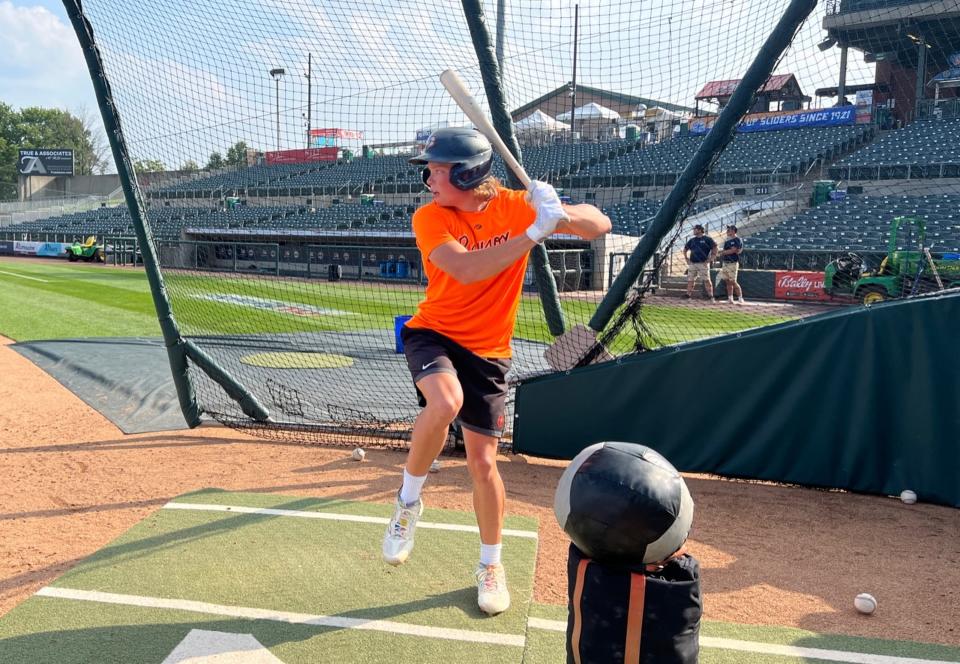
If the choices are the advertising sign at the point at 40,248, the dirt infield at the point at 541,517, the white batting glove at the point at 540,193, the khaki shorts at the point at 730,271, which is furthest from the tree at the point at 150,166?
the advertising sign at the point at 40,248

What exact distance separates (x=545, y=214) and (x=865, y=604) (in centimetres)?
223

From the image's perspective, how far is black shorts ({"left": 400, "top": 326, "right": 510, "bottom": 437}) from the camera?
327 centimetres

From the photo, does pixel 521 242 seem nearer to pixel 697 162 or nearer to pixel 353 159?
pixel 697 162

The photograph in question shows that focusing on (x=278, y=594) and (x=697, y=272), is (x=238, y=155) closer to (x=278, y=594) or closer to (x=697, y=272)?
(x=278, y=594)

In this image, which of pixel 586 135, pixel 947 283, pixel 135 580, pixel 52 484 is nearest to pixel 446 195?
pixel 135 580

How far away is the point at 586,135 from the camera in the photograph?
1097cm

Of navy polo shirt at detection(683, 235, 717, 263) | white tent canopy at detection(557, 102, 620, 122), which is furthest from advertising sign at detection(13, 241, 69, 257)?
white tent canopy at detection(557, 102, 620, 122)

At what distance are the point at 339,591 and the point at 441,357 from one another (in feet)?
3.85

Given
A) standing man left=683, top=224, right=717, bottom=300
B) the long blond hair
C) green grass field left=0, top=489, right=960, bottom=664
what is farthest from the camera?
standing man left=683, top=224, right=717, bottom=300

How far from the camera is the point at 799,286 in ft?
58.1

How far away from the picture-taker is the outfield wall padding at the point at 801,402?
4.58 m

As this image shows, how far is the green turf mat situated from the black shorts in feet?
2.67

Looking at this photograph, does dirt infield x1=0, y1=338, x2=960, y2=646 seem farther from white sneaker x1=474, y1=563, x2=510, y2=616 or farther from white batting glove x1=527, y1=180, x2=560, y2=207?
white batting glove x1=527, y1=180, x2=560, y2=207

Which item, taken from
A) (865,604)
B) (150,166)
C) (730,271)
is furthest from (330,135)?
(730,271)
